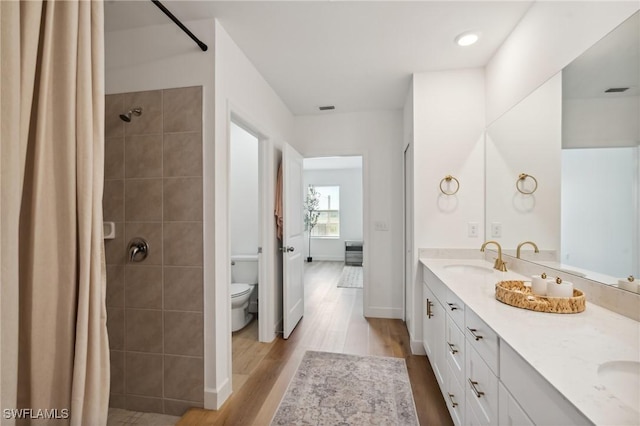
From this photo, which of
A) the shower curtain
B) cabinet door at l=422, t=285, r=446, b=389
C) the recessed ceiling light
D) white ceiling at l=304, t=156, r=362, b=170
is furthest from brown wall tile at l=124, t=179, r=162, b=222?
white ceiling at l=304, t=156, r=362, b=170

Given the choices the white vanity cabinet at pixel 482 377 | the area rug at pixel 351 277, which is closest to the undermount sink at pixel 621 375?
the white vanity cabinet at pixel 482 377

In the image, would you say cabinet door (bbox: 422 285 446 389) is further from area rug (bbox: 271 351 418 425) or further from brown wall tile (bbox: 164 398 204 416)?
brown wall tile (bbox: 164 398 204 416)

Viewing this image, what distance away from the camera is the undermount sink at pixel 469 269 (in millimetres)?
2084

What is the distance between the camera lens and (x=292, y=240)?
3.00 metres

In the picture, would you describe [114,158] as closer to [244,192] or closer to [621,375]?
[244,192]

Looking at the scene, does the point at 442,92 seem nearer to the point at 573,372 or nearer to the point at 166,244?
the point at 573,372

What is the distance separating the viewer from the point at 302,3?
168 centimetres

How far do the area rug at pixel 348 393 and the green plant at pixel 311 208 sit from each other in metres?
5.31

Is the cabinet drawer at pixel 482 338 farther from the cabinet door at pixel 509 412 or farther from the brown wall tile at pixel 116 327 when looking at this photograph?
the brown wall tile at pixel 116 327

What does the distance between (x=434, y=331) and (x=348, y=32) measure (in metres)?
2.21

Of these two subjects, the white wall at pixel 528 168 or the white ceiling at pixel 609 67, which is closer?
the white ceiling at pixel 609 67

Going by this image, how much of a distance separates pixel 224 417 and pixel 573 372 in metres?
1.80

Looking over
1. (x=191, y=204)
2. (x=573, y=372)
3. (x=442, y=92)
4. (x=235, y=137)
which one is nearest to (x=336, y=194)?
(x=235, y=137)

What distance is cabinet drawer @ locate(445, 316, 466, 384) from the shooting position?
141 cm
